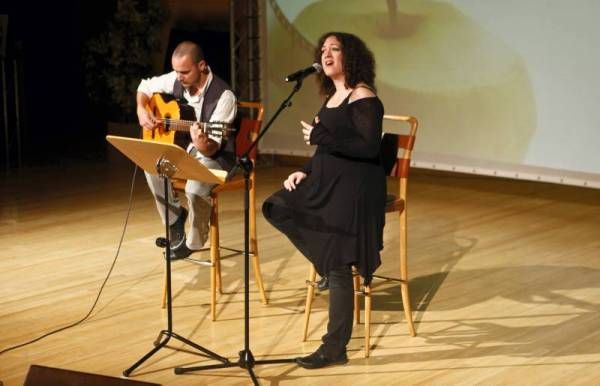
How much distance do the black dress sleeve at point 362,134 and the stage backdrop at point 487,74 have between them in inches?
141

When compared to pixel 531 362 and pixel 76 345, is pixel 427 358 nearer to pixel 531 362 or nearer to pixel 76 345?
pixel 531 362

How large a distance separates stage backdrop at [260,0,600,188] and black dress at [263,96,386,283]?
3538 mm

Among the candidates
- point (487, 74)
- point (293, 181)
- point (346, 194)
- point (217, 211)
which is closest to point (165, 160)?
point (293, 181)

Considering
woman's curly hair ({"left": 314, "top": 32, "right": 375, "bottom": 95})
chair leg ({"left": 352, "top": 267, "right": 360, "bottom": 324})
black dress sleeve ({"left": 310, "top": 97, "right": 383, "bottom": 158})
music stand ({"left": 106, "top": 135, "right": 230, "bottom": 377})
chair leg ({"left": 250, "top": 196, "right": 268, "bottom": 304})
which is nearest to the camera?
music stand ({"left": 106, "top": 135, "right": 230, "bottom": 377})

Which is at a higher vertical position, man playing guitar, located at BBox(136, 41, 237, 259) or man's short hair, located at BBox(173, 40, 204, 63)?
man's short hair, located at BBox(173, 40, 204, 63)

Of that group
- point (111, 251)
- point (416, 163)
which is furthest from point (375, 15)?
point (111, 251)

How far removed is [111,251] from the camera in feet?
19.8

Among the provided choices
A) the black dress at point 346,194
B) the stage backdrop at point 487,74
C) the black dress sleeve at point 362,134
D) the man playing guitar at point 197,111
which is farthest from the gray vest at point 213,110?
the stage backdrop at point 487,74

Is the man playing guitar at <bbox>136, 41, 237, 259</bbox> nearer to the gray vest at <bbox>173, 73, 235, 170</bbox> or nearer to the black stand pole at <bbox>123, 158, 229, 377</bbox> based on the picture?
the gray vest at <bbox>173, 73, 235, 170</bbox>

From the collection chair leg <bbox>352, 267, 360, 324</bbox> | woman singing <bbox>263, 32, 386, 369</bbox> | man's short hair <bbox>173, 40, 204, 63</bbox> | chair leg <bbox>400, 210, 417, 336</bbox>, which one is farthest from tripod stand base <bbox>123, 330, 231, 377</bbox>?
man's short hair <bbox>173, 40, 204, 63</bbox>

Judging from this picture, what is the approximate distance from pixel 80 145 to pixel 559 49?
520cm

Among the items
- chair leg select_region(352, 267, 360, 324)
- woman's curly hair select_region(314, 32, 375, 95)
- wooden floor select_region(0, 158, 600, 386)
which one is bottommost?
wooden floor select_region(0, 158, 600, 386)

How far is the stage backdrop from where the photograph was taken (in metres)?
7.17

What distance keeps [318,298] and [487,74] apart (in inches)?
129
